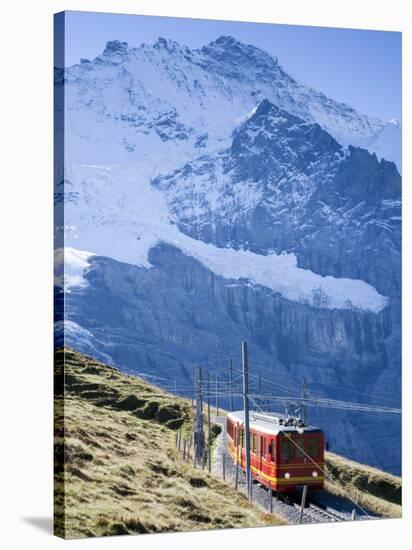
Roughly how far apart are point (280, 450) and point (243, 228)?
11.0 ft

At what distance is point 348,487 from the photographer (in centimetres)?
2105

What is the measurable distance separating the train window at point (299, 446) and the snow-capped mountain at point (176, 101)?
4.50m

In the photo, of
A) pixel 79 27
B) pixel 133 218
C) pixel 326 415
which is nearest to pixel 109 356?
pixel 133 218

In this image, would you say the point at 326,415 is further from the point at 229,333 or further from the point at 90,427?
the point at 90,427

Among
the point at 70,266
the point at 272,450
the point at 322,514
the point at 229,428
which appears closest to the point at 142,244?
the point at 70,266

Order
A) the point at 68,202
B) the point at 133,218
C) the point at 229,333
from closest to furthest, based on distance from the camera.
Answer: the point at 68,202
the point at 133,218
the point at 229,333

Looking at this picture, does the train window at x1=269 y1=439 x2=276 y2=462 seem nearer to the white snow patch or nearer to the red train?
the red train

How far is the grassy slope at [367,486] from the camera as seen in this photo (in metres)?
20.8

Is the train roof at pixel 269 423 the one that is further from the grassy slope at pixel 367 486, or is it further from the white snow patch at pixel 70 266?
the white snow patch at pixel 70 266

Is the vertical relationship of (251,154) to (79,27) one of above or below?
below

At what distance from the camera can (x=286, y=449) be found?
20812mm

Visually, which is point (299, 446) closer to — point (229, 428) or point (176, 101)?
point (229, 428)

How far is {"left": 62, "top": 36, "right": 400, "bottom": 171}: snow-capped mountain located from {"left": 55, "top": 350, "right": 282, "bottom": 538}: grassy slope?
3.16 metres

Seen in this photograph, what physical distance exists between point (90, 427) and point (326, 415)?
14.5 ft
